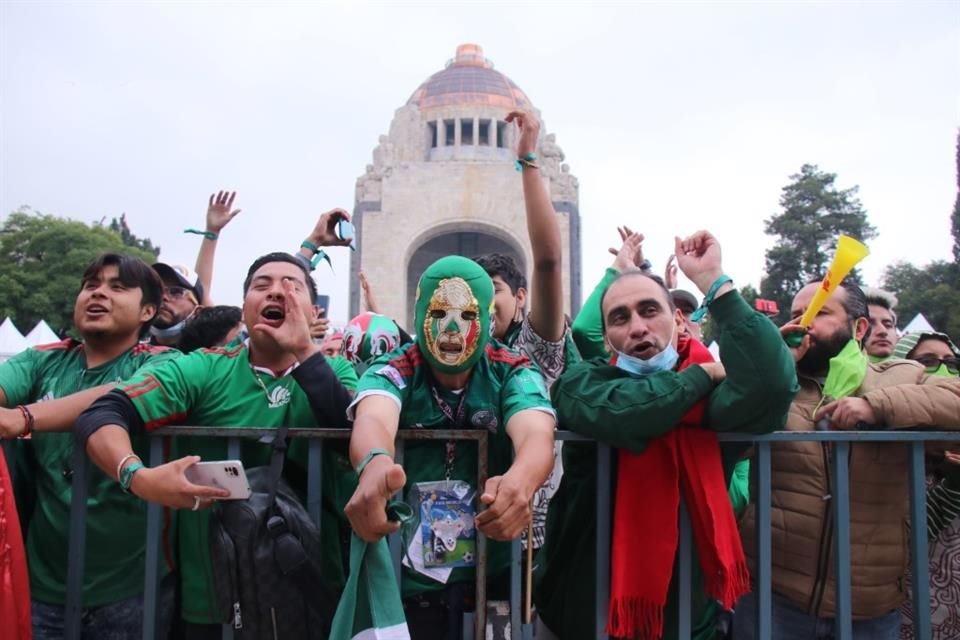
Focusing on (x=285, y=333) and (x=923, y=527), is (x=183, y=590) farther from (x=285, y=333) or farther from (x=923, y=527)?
(x=923, y=527)

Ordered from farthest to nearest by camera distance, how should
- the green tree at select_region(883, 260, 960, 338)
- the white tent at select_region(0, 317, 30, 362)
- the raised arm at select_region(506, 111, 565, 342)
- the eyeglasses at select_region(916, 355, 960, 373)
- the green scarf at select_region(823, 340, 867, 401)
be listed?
the green tree at select_region(883, 260, 960, 338) → the white tent at select_region(0, 317, 30, 362) → the eyeglasses at select_region(916, 355, 960, 373) → the raised arm at select_region(506, 111, 565, 342) → the green scarf at select_region(823, 340, 867, 401)

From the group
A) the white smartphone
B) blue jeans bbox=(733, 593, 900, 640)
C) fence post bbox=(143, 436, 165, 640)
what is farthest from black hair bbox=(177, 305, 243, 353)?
blue jeans bbox=(733, 593, 900, 640)

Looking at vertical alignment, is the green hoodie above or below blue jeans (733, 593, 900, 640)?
above

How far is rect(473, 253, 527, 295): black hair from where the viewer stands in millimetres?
3779

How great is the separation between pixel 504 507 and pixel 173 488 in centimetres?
101

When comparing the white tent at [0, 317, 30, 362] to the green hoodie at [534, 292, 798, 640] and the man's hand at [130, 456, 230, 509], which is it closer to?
the man's hand at [130, 456, 230, 509]

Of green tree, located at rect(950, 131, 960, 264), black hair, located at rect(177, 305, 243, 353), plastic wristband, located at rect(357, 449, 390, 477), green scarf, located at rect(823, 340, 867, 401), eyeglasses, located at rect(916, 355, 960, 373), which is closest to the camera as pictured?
plastic wristband, located at rect(357, 449, 390, 477)

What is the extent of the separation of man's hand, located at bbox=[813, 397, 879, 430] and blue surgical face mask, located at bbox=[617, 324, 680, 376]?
2.02 feet

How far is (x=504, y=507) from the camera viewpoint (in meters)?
2.05

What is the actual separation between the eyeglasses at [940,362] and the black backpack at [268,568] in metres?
3.18

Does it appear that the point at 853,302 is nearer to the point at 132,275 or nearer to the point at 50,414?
the point at 132,275

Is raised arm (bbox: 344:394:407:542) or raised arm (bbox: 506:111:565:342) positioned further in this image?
raised arm (bbox: 506:111:565:342)

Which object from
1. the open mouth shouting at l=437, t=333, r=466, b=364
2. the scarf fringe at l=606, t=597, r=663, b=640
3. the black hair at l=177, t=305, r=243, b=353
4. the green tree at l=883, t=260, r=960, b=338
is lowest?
the scarf fringe at l=606, t=597, r=663, b=640

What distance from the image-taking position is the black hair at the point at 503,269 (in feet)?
12.4
